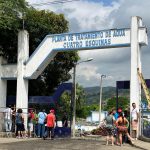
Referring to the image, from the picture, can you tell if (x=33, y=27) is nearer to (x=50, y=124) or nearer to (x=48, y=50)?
(x=48, y=50)

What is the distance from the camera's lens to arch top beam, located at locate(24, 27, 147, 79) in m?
25.0

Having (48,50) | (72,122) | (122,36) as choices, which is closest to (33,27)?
(48,50)

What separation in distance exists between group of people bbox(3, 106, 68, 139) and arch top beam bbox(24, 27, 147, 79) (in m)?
2.74

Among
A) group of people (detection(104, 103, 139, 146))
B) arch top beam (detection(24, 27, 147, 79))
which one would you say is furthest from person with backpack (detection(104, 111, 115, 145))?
arch top beam (detection(24, 27, 147, 79))

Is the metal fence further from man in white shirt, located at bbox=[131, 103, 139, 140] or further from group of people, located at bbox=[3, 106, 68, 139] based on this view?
group of people, located at bbox=[3, 106, 68, 139]

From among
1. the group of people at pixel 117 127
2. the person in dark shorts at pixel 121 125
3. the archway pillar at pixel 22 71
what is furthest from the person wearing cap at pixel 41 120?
the person in dark shorts at pixel 121 125

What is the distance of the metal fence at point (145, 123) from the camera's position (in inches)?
906

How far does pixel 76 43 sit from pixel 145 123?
6.55m

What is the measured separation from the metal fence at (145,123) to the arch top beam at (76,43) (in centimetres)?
368

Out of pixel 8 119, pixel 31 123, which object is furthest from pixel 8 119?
pixel 31 123

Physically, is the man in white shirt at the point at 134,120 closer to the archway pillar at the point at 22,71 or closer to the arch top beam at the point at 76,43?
the arch top beam at the point at 76,43

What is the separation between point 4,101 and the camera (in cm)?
3028

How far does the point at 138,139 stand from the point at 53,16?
610 inches

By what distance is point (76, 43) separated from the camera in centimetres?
2675
